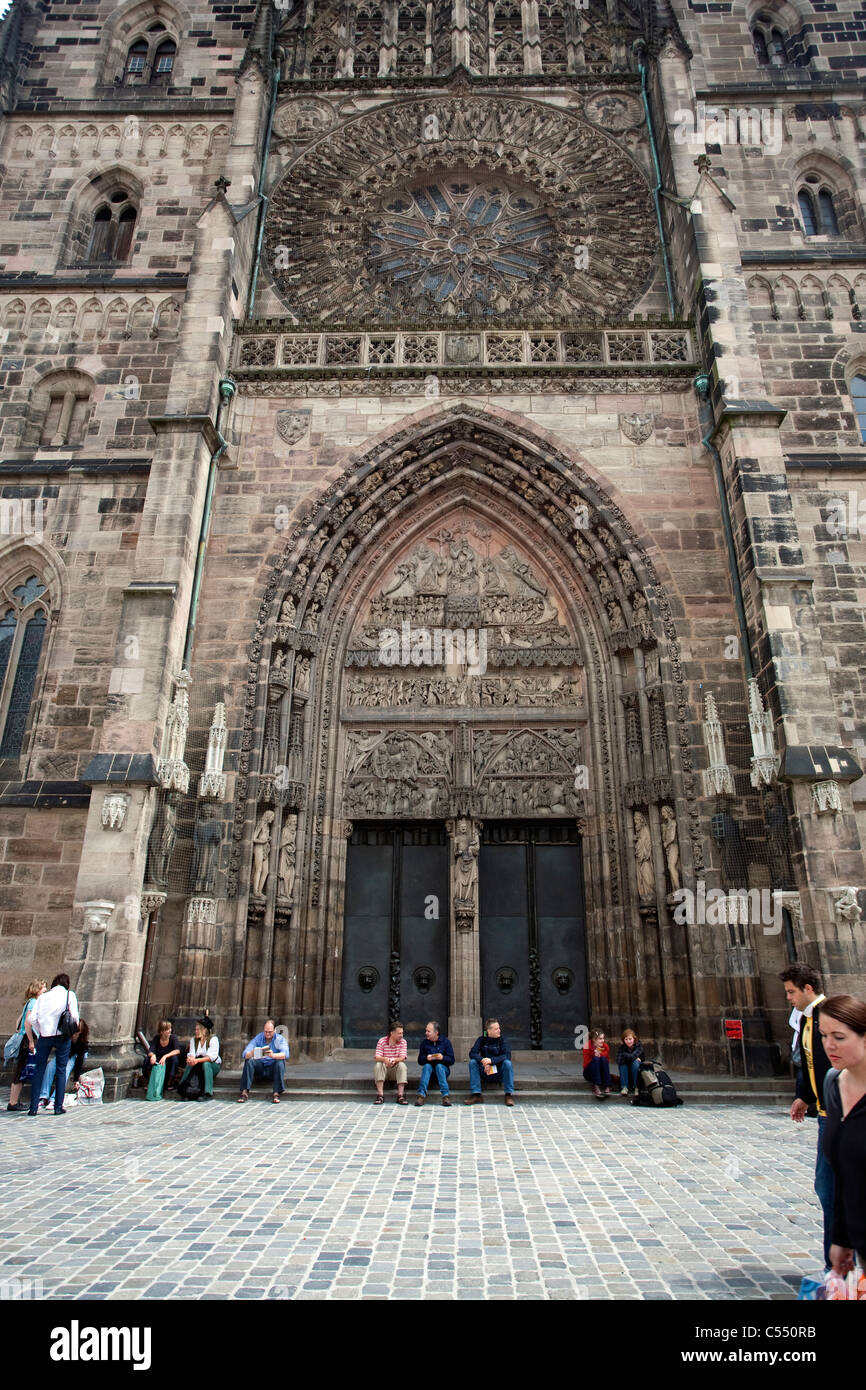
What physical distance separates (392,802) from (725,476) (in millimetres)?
7062

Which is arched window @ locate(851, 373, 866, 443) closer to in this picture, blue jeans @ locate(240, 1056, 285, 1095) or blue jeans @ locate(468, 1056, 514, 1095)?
blue jeans @ locate(468, 1056, 514, 1095)

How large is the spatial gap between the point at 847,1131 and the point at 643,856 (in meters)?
9.11

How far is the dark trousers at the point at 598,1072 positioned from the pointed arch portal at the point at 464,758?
181 centimetres

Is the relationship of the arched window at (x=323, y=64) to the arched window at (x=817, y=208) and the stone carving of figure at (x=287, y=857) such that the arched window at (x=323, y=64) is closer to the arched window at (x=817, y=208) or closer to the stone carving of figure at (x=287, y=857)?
the arched window at (x=817, y=208)

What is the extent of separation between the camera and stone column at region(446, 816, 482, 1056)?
11500 millimetres

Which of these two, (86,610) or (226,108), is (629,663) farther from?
(226,108)

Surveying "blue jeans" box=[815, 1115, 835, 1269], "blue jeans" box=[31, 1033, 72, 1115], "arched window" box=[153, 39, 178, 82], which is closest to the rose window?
"arched window" box=[153, 39, 178, 82]

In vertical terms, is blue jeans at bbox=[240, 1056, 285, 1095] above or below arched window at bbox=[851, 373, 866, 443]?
below

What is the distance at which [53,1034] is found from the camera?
776 cm

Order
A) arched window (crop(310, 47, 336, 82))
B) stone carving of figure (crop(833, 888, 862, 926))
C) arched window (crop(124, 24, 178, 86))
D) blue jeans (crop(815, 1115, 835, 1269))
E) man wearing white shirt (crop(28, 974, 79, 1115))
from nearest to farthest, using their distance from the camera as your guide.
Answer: blue jeans (crop(815, 1115, 835, 1269))
man wearing white shirt (crop(28, 974, 79, 1115))
stone carving of figure (crop(833, 888, 862, 926))
arched window (crop(310, 47, 336, 82))
arched window (crop(124, 24, 178, 86))

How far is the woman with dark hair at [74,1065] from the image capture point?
26.5 feet

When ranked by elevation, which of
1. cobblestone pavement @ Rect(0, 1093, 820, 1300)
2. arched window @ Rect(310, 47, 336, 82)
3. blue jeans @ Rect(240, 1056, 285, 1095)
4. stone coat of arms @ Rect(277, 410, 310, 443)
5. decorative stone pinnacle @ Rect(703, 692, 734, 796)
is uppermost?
arched window @ Rect(310, 47, 336, 82)

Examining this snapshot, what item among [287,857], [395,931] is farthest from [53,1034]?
[395,931]

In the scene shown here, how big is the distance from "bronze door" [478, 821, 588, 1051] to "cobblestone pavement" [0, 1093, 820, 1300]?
4.04 metres
